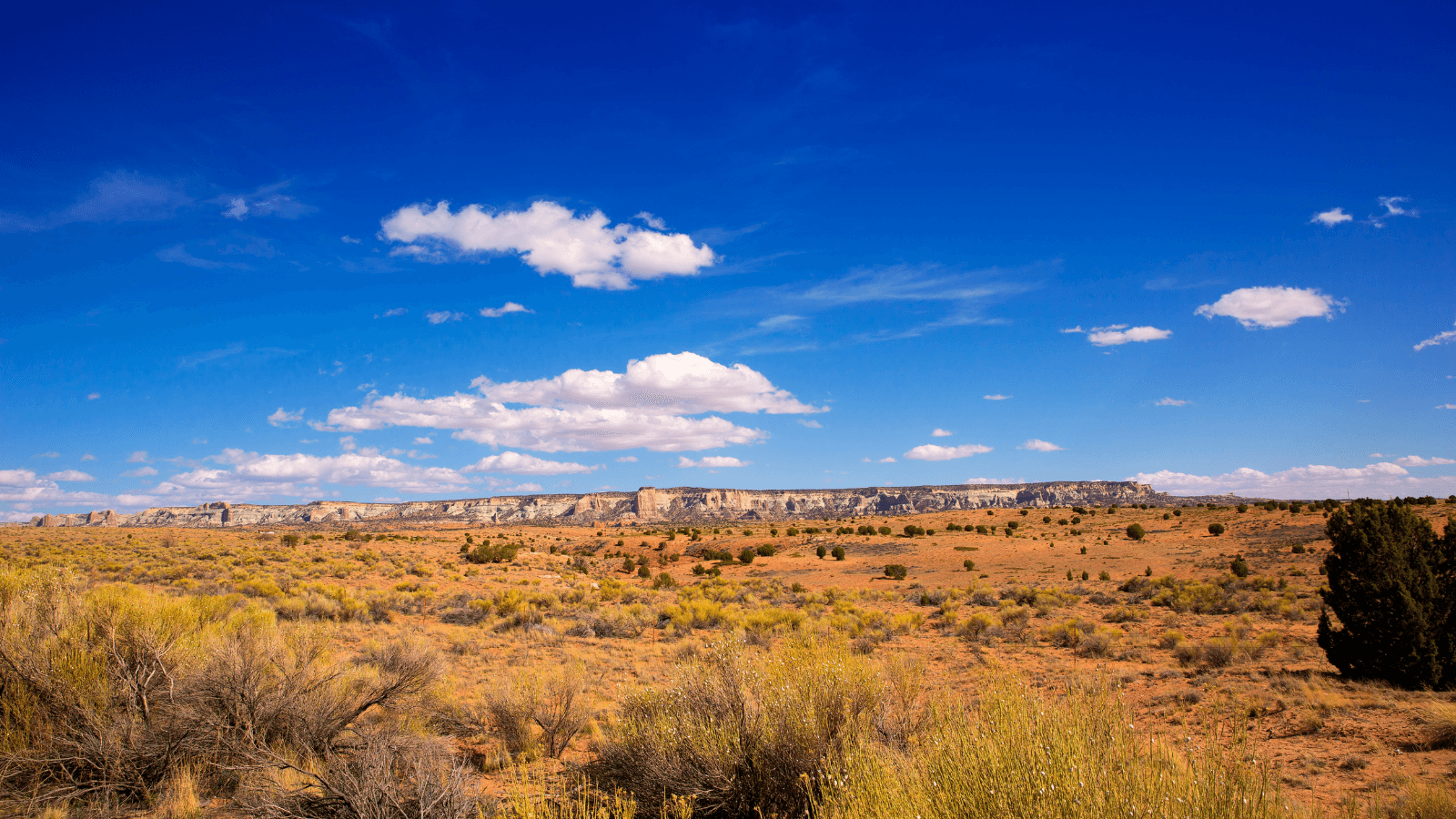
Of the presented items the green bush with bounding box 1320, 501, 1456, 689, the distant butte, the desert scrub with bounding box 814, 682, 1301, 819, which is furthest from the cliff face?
the desert scrub with bounding box 814, 682, 1301, 819

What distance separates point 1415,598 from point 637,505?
135m

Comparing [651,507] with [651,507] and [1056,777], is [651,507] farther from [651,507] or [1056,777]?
[1056,777]

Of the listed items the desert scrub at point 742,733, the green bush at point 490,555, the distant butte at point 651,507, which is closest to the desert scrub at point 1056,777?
the desert scrub at point 742,733

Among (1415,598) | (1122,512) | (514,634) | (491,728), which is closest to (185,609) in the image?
(491,728)

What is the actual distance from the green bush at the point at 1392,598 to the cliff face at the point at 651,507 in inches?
4704

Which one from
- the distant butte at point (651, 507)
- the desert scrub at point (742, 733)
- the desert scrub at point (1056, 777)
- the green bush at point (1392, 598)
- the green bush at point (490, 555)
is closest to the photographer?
the desert scrub at point (1056, 777)

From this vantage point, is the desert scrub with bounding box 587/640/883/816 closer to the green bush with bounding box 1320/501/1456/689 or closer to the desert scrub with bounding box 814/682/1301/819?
the desert scrub with bounding box 814/682/1301/819

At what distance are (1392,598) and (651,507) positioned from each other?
5348 inches

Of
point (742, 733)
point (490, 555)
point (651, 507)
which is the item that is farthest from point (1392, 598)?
point (651, 507)

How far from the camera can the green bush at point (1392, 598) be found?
8.93m

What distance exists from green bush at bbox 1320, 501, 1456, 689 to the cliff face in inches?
4704

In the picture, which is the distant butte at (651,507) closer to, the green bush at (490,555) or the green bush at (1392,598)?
the green bush at (490,555)

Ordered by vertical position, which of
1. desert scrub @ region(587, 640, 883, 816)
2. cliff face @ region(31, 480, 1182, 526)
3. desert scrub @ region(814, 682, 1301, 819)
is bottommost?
cliff face @ region(31, 480, 1182, 526)

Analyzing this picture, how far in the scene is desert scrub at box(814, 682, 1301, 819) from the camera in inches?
117
